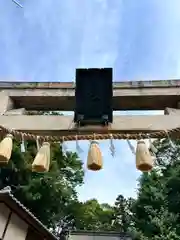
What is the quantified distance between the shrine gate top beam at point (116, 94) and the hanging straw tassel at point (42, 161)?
652mm

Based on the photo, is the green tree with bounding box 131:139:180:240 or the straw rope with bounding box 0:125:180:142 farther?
the green tree with bounding box 131:139:180:240

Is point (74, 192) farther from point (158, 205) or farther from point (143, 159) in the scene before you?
point (143, 159)

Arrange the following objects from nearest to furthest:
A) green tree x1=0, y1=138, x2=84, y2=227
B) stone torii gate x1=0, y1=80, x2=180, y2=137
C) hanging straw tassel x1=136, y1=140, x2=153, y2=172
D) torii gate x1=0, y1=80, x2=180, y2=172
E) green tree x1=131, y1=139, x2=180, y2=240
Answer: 1. hanging straw tassel x1=136, y1=140, x2=153, y2=172
2. torii gate x1=0, y1=80, x2=180, y2=172
3. stone torii gate x1=0, y1=80, x2=180, y2=137
4. green tree x1=131, y1=139, x2=180, y2=240
5. green tree x1=0, y1=138, x2=84, y2=227

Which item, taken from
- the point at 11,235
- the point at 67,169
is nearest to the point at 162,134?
the point at 11,235

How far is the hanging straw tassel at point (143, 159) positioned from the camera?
2736 mm

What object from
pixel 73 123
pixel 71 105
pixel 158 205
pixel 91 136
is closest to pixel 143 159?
pixel 91 136

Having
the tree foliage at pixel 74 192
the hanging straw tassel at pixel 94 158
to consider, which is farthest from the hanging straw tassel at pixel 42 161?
the tree foliage at pixel 74 192

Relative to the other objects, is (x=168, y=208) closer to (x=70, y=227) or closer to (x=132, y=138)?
(x=70, y=227)

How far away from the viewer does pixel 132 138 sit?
303 cm

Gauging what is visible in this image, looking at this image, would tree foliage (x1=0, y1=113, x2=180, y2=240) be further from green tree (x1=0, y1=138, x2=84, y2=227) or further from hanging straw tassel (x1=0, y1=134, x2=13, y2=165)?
hanging straw tassel (x1=0, y1=134, x2=13, y2=165)

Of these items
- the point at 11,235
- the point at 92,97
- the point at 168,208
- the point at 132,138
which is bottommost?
the point at 11,235

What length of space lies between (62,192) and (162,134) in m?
14.0

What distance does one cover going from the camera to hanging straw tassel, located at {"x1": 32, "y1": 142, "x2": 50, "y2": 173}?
110 inches

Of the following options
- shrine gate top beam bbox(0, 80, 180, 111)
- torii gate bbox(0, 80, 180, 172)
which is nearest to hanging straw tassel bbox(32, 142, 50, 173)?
torii gate bbox(0, 80, 180, 172)
